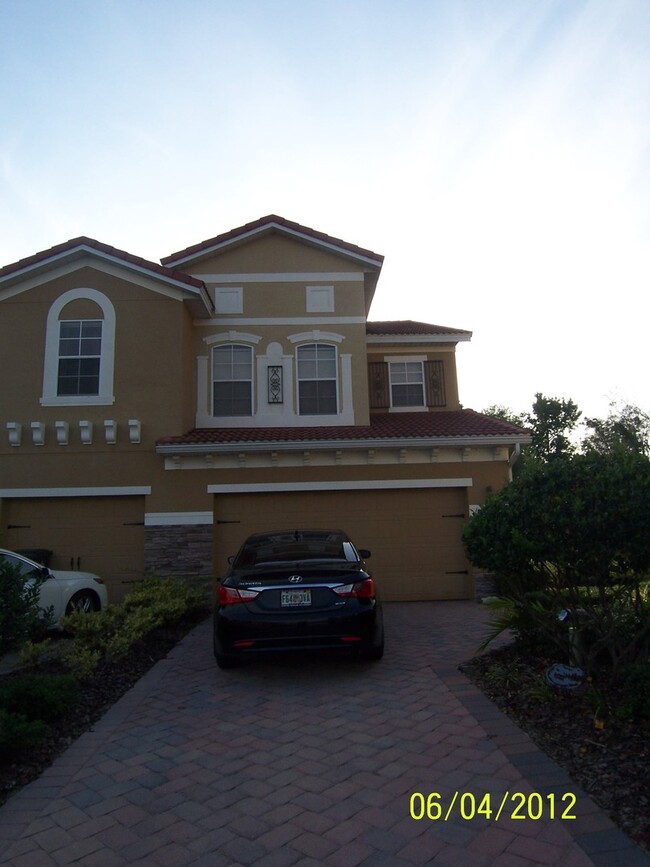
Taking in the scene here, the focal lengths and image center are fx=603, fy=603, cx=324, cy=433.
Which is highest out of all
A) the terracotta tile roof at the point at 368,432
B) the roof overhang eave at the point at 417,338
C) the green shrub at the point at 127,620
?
the roof overhang eave at the point at 417,338

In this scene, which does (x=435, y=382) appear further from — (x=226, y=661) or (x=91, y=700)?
(x=91, y=700)

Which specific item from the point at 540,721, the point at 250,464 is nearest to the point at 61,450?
the point at 250,464

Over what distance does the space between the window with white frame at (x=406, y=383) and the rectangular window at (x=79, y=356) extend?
6.66 m

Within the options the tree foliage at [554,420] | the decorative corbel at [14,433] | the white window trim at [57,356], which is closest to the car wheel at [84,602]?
the decorative corbel at [14,433]

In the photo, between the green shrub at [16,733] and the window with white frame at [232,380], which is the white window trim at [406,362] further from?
the green shrub at [16,733]

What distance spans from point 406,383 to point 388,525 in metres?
4.31

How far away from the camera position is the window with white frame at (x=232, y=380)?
13086 millimetres

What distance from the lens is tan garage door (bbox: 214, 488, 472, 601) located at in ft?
37.3

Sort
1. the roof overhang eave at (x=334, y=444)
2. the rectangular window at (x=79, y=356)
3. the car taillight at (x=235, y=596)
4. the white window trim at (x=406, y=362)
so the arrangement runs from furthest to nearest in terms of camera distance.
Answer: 1. the white window trim at (x=406, y=362)
2. the rectangular window at (x=79, y=356)
3. the roof overhang eave at (x=334, y=444)
4. the car taillight at (x=235, y=596)

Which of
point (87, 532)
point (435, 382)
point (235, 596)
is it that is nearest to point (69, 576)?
point (87, 532)

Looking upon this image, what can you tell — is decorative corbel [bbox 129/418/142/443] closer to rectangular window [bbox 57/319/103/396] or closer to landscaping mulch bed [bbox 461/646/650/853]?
rectangular window [bbox 57/319/103/396]

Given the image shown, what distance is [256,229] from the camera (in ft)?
44.7
